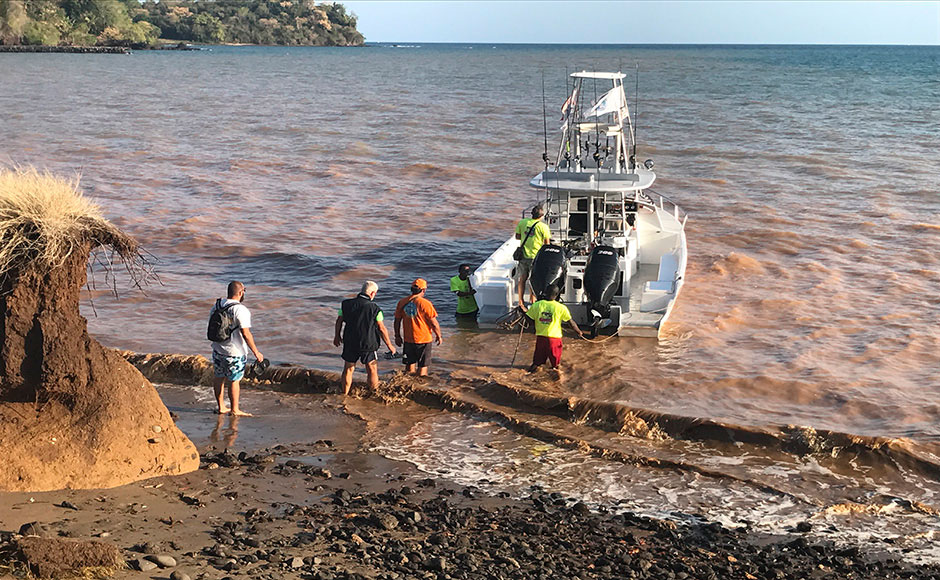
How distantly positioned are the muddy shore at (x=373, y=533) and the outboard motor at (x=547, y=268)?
5.34m

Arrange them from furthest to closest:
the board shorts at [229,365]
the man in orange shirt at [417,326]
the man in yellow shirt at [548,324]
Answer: the man in yellow shirt at [548,324], the man in orange shirt at [417,326], the board shorts at [229,365]

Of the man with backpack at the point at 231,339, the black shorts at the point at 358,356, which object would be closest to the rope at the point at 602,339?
the black shorts at the point at 358,356

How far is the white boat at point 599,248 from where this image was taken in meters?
14.6

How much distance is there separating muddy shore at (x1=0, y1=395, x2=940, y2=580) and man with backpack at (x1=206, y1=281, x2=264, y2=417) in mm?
1491

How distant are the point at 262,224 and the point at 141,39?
145 metres

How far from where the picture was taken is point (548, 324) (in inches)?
493

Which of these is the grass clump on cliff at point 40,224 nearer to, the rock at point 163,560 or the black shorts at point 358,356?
the rock at point 163,560

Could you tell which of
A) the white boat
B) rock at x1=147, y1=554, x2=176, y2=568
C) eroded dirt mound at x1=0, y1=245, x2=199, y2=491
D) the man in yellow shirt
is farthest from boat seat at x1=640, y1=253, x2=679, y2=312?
rock at x1=147, y1=554, x2=176, y2=568

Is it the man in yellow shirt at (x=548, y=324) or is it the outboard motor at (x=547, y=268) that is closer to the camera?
the man in yellow shirt at (x=548, y=324)

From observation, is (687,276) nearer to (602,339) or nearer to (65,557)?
(602,339)

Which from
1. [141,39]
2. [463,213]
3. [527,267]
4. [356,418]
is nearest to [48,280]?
[356,418]

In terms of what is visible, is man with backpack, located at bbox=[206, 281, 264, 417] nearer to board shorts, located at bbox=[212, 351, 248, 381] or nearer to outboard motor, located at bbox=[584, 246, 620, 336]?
board shorts, located at bbox=[212, 351, 248, 381]

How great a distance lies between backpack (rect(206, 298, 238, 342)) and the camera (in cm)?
Answer: 995

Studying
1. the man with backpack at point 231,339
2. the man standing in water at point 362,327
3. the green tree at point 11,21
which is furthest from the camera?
the green tree at point 11,21
